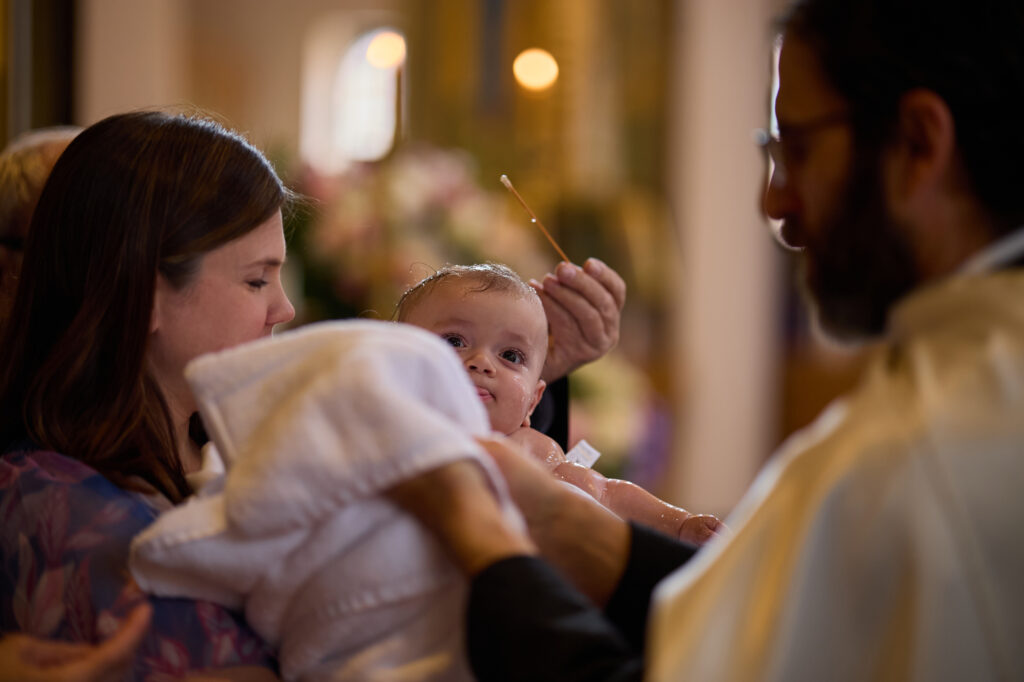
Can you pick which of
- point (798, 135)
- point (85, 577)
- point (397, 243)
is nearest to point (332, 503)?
point (85, 577)

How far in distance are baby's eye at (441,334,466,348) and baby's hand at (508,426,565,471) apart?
20 cm

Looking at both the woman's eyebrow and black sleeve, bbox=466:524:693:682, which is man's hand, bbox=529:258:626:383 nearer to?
the woman's eyebrow

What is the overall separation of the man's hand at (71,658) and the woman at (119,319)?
24 centimetres

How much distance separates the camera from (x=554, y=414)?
7.86 ft

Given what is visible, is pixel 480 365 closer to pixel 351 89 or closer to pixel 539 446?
pixel 539 446

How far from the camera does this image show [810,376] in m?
8.48

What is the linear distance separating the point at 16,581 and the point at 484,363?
87 centimetres

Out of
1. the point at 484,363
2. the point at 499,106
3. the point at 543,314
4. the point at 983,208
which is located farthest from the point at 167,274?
the point at 499,106

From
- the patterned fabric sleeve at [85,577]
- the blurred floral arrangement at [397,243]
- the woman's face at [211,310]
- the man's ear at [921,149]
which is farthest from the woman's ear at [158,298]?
the blurred floral arrangement at [397,243]

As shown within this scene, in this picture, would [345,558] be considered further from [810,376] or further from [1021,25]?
[810,376]

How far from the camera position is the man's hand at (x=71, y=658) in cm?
120

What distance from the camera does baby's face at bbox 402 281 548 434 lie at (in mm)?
2023

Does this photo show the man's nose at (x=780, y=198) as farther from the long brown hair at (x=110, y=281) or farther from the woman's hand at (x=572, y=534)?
the long brown hair at (x=110, y=281)

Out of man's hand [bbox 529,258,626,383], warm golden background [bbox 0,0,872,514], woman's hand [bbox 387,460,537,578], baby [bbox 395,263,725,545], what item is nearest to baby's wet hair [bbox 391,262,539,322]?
baby [bbox 395,263,725,545]
